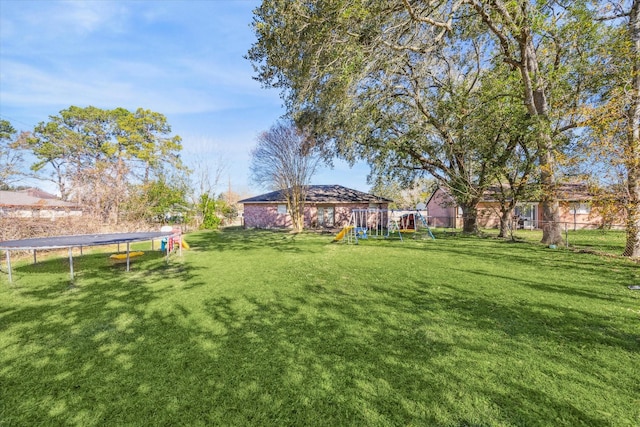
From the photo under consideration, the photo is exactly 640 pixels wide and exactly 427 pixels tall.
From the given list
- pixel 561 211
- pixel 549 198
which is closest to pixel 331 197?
pixel 549 198

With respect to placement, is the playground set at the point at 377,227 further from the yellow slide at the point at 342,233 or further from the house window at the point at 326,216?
the house window at the point at 326,216

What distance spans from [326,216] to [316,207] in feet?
3.96

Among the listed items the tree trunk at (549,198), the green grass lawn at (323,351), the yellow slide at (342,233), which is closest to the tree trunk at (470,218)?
the tree trunk at (549,198)

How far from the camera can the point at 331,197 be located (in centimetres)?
2470

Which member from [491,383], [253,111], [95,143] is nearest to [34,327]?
[491,383]

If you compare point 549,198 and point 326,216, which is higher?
point 549,198

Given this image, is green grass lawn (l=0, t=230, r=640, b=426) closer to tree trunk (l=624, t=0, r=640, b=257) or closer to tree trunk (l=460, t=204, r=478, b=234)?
tree trunk (l=624, t=0, r=640, b=257)

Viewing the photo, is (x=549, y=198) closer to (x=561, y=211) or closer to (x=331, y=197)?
(x=561, y=211)

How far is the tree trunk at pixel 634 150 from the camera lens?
7.02 metres

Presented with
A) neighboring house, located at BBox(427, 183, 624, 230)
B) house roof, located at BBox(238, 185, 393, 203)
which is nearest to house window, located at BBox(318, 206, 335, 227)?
house roof, located at BBox(238, 185, 393, 203)

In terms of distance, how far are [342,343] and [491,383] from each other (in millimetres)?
1553

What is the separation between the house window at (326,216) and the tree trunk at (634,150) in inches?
707

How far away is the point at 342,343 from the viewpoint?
3.37 meters

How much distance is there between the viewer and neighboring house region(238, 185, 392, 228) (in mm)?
24203
